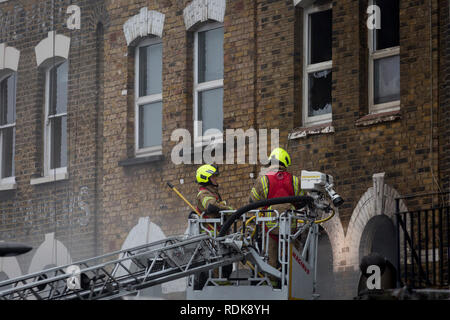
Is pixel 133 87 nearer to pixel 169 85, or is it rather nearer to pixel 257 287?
pixel 169 85

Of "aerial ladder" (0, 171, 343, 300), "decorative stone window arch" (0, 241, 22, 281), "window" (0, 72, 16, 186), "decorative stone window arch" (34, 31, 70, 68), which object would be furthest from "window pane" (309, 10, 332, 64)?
"decorative stone window arch" (0, 241, 22, 281)

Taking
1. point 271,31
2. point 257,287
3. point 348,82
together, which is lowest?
point 257,287

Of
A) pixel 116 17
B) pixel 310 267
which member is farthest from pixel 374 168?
pixel 116 17

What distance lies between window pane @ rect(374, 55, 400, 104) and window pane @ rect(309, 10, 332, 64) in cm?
104

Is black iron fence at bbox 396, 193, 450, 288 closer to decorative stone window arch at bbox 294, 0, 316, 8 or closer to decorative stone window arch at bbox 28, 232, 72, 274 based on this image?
decorative stone window arch at bbox 294, 0, 316, 8

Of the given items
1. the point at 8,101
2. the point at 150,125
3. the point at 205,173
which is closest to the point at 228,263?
Result: the point at 205,173

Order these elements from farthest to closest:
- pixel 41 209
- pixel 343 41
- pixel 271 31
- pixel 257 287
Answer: pixel 41 209 → pixel 271 31 → pixel 343 41 → pixel 257 287

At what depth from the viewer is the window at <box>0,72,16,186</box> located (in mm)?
22234

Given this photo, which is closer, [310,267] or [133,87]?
[310,267]

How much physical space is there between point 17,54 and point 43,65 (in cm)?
87

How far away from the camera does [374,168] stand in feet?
50.9

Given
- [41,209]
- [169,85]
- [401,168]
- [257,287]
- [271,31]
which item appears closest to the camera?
[257,287]

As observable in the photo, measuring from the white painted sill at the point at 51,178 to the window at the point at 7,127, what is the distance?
1080 millimetres

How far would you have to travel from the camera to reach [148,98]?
19.7 m
